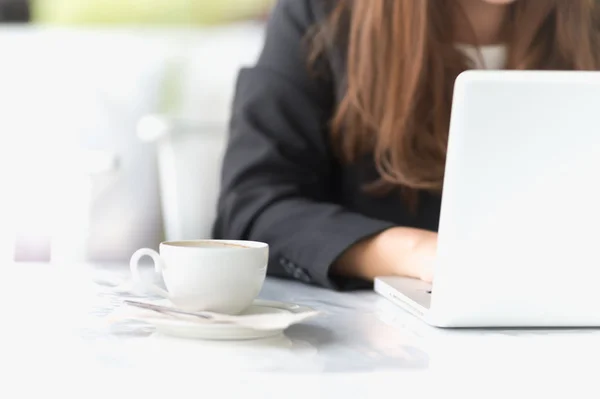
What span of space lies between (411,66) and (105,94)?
1.21 m

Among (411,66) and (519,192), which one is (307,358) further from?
(411,66)

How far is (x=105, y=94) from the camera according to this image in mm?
2297

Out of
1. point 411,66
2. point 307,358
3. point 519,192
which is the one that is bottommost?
point 307,358

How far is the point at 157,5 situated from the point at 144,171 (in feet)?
1.54

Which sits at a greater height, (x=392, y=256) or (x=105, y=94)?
(x=105, y=94)

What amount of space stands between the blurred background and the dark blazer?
87 cm

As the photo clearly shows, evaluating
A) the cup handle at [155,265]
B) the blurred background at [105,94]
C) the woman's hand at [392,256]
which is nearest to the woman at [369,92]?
the woman's hand at [392,256]

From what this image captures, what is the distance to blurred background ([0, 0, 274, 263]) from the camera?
90.4 inches

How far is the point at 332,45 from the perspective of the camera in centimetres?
140

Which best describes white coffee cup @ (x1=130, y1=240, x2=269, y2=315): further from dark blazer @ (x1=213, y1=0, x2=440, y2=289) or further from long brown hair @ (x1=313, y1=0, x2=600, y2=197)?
long brown hair @ (x1=313, y1=0, x2=600, y2=197)

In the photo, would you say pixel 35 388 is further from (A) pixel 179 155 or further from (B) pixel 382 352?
(A) pixel 179 155

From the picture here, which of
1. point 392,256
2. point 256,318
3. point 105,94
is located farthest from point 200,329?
point 105,94

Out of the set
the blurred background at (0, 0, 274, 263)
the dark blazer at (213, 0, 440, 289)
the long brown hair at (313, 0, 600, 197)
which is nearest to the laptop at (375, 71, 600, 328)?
the dark blazer at (213, 0, 440, 289)

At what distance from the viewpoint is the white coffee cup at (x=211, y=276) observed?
0.63 metres
